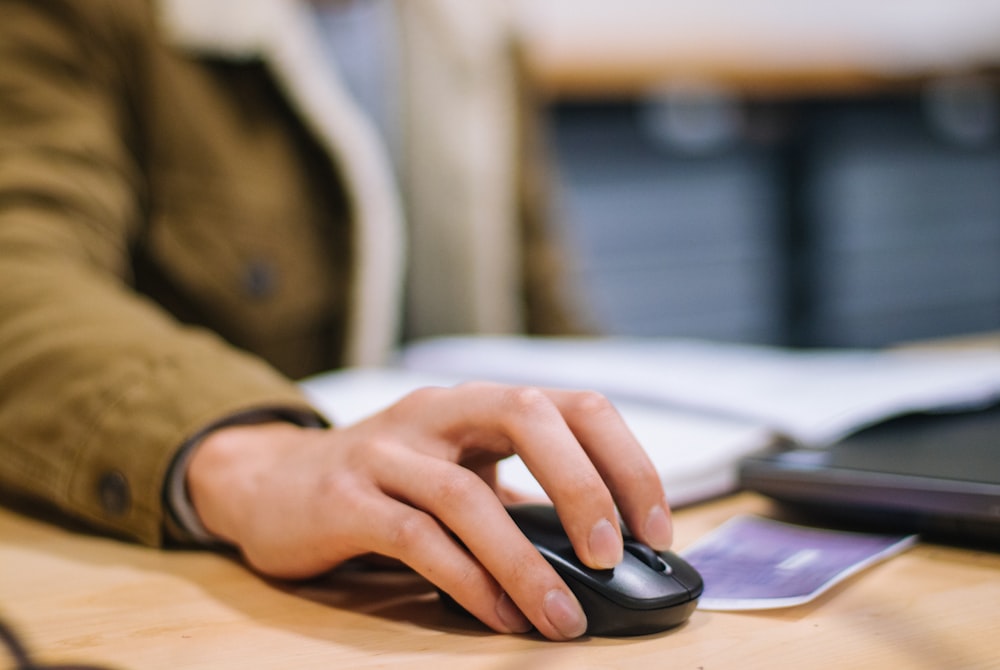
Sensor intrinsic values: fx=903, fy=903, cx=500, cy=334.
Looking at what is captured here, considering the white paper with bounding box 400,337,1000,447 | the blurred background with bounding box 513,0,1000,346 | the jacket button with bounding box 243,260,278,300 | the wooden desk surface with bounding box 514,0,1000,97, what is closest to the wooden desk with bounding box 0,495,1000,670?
the white paper with bounding box 400,337,1000,447

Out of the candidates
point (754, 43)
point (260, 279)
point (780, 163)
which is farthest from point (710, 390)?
point (780, 163)

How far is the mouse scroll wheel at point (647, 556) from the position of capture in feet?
1.10

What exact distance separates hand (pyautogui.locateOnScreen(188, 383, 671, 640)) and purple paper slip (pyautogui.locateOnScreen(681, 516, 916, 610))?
0.04 metres

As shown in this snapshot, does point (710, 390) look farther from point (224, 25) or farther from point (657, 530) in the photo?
point (224, 25)

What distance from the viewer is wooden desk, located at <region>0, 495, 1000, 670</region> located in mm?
304

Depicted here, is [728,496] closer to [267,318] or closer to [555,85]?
[267,318]

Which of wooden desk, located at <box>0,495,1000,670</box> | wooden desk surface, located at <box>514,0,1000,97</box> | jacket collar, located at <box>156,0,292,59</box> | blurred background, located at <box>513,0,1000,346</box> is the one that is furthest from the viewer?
blurred background, located at <box>513,0,1000,346</box>

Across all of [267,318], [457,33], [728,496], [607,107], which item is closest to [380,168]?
[267,318]

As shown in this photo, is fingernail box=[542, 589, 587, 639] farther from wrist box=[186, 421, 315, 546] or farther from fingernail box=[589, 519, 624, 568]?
wrist box=[186, 421, 315, 546]

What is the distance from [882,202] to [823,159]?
238 millimetres

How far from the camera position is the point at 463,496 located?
0.34m

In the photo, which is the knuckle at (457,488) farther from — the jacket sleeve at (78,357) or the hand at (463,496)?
the jacket sleeve at (78,357)

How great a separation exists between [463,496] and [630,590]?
0.07m

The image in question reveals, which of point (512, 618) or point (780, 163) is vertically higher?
point (780, 163)
